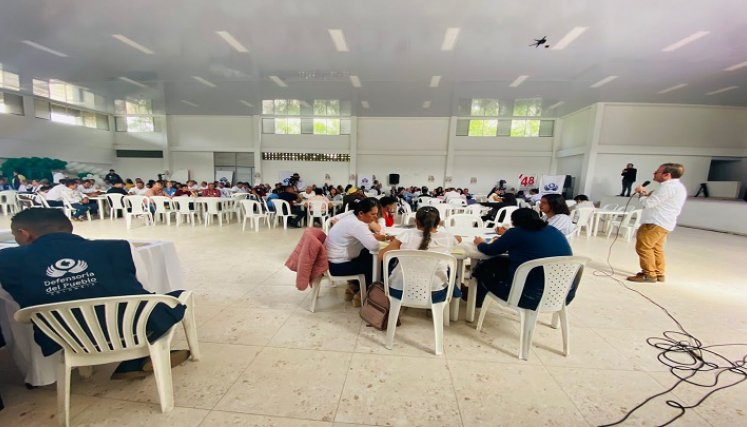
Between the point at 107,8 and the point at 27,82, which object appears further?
the point at 27,82

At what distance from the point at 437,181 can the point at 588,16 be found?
28.7 ft

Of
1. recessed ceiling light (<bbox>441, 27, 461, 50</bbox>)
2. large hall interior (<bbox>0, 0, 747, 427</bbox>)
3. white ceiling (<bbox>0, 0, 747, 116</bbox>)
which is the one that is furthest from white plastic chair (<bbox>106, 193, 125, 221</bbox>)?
recessed ceiling light (<bbox>441, 27, 461, 50</bbox>)

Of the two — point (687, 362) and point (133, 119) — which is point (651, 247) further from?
point (133, 119)

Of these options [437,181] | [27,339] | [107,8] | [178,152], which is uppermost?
[107,8]

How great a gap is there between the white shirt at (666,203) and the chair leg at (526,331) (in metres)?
2.72

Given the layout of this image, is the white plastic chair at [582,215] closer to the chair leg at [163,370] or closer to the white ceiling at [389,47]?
the white ceiling at [389,47]

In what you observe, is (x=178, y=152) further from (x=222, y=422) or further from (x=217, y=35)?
(x=222, y=422)

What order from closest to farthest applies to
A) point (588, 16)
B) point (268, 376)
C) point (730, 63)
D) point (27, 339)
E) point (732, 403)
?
point (27, 339), point (732, 403), point (268, 376), point (588, 16), point (730, 63)

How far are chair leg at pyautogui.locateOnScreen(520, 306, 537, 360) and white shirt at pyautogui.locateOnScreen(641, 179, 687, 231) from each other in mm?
2717

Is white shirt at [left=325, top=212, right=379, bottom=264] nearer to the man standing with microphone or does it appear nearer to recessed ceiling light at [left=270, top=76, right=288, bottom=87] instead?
the man standing with microphone

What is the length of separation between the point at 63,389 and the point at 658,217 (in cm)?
532

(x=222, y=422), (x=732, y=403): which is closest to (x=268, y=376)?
(x=222, y=422)

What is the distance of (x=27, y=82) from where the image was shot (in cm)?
867

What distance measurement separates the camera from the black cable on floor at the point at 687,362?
1564 mm
